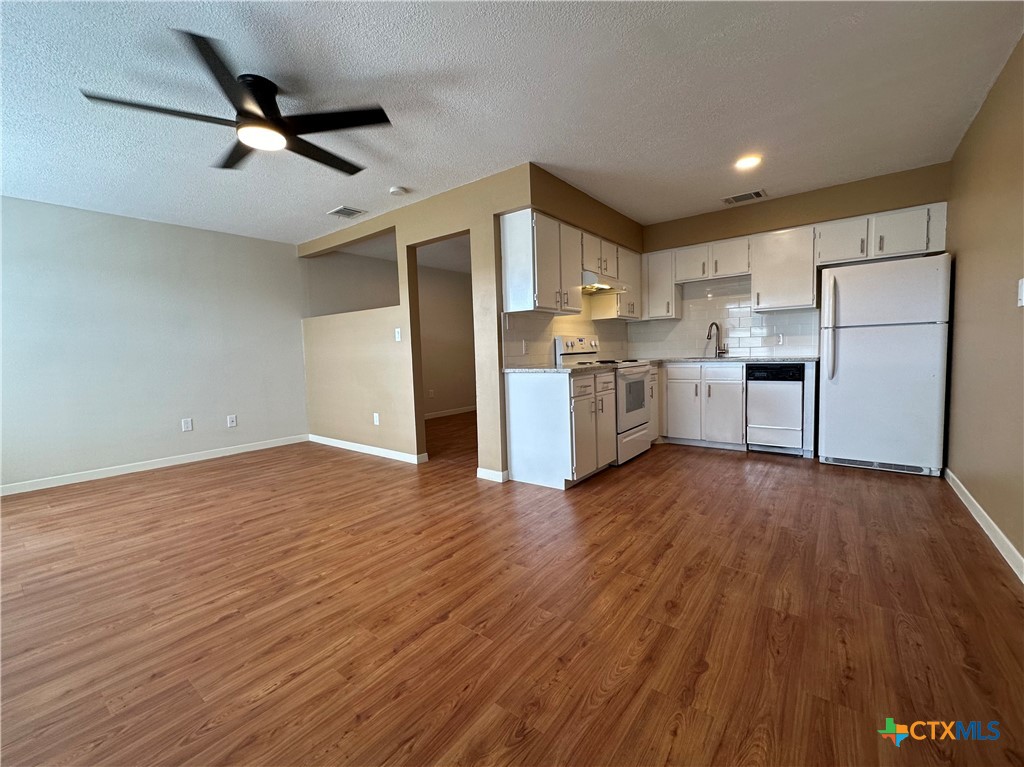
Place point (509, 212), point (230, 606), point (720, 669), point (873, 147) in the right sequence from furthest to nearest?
point (509, 212)
point (873, 147)
point (230, 606)
point (720, 669)

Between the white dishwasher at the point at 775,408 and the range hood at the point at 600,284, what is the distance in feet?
4.99

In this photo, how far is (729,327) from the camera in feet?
15.5

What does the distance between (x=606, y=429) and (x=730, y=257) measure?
7.94 ft

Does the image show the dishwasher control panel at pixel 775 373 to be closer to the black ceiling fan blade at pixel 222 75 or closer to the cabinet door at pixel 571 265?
the cabinet door at pixel 571 265

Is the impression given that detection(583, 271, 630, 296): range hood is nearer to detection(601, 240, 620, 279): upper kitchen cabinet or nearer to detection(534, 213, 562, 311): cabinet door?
detection(601, 240, 620, 279): upper kitchen cabinet

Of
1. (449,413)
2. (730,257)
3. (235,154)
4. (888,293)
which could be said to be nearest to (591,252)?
(730,257)

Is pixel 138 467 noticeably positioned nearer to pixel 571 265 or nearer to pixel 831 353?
pixel 571 265

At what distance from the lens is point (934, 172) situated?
3.45m

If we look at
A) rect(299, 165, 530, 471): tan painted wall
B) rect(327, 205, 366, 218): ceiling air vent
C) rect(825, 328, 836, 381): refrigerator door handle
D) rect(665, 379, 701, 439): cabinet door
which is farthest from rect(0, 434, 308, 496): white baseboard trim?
rect(825, 328, 836, 381): refrigerator door handle

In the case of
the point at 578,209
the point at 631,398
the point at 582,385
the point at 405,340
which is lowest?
the point at 631,398

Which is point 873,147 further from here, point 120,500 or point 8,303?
point 8,303

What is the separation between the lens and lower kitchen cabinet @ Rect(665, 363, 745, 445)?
4.28m

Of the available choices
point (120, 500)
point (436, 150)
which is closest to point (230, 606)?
point (120, 500)

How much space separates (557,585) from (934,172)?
4.49 m
